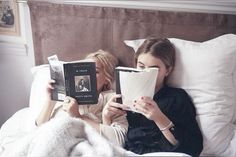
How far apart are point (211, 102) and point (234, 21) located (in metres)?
0.39

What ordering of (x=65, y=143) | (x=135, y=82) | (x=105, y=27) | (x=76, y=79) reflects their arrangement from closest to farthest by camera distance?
(x=65, y=143) → (x=135, y=82) → (x=76, y=79) → (x=105, y=27)

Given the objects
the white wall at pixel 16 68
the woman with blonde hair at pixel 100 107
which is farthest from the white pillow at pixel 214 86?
the white wall at pixel 16 68

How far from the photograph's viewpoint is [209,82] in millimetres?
1395

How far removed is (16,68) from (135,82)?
1.07 m

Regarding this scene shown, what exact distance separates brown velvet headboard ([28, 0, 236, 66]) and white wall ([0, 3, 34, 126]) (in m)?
0.17

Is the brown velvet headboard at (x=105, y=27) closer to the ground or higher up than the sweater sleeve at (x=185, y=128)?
higher up

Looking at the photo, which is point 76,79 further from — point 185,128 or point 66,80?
point 185,128

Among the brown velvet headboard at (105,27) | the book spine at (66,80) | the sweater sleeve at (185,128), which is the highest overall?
the brown velvet headboard at (105,27)

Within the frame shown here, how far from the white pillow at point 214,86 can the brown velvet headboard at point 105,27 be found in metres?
0.12

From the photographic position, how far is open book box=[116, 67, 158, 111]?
1291 millimetres

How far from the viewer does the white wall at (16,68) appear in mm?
1999

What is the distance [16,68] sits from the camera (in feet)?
6.92

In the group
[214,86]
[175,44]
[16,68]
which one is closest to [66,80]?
[175,44]

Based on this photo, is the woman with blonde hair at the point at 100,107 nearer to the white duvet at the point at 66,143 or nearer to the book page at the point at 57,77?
the book page at the point at 57,77
